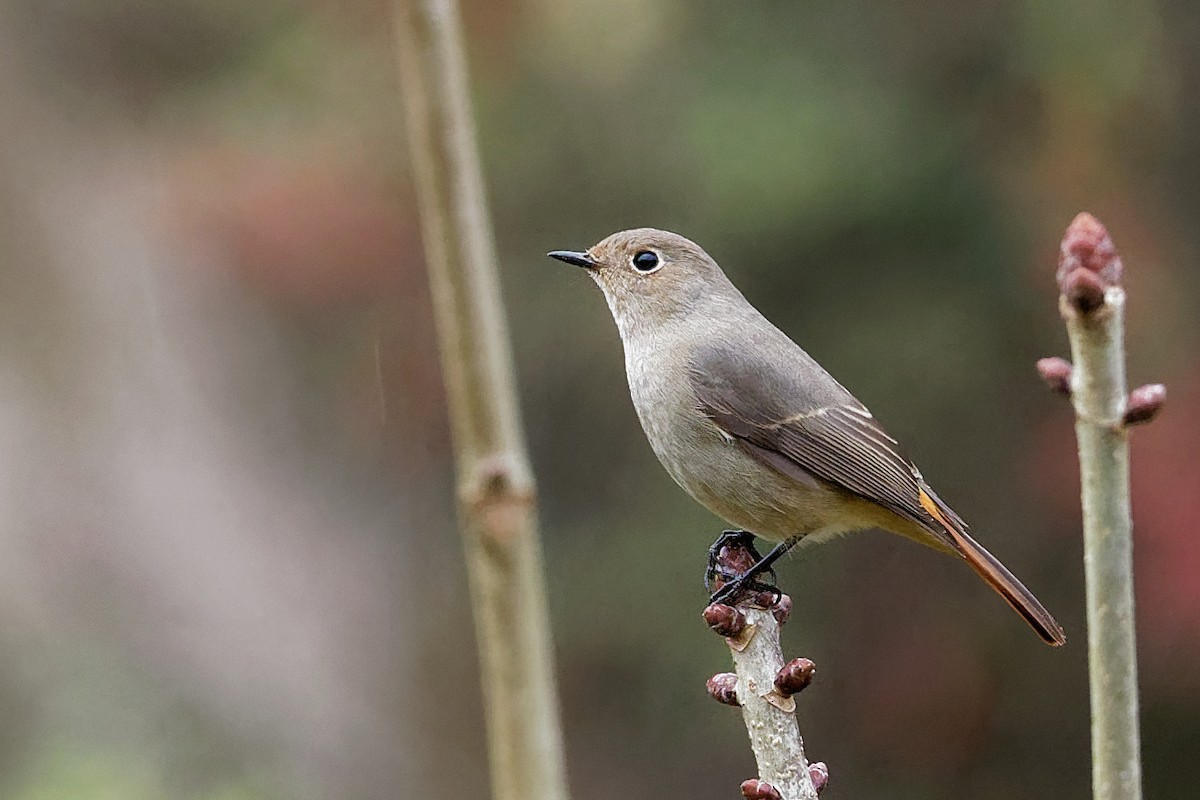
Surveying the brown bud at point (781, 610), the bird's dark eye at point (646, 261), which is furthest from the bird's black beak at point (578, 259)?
the brown bud at point (781, 610)

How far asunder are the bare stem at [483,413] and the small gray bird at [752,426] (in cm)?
204

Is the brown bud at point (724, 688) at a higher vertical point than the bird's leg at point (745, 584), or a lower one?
lower

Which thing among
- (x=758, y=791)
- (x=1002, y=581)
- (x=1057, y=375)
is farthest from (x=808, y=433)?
(x=1057, y=375)

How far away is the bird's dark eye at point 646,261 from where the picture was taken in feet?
11.5

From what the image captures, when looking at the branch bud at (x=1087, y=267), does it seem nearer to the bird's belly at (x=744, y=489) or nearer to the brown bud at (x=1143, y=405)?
the brown bud at (x=1143, y=405)

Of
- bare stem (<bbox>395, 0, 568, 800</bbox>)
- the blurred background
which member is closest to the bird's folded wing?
bare stem (<bbox>395, 0, 568, 800</bbox>)

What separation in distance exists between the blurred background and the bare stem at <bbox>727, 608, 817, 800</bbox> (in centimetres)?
316

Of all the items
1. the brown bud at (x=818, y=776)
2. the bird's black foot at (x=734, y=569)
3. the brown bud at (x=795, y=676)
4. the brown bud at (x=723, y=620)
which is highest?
the bird's black foot at (x=734, y=569)

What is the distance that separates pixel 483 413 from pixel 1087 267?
411 millimetres

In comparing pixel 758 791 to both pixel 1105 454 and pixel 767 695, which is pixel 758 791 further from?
pixel 1105 454

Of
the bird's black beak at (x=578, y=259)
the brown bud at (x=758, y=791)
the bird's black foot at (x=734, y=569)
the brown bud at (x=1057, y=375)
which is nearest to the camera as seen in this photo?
the brown bud at (x=1057, y=375)

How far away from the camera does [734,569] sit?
278 cm

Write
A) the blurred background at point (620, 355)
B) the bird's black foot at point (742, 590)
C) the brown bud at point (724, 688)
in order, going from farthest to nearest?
the blurred background at point (620, 355), the bird's black foot at point (742, 590), the brown bud at point (724, 688)

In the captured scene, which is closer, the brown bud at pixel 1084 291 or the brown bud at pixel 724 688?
the brown bud at pixel 1084 291
